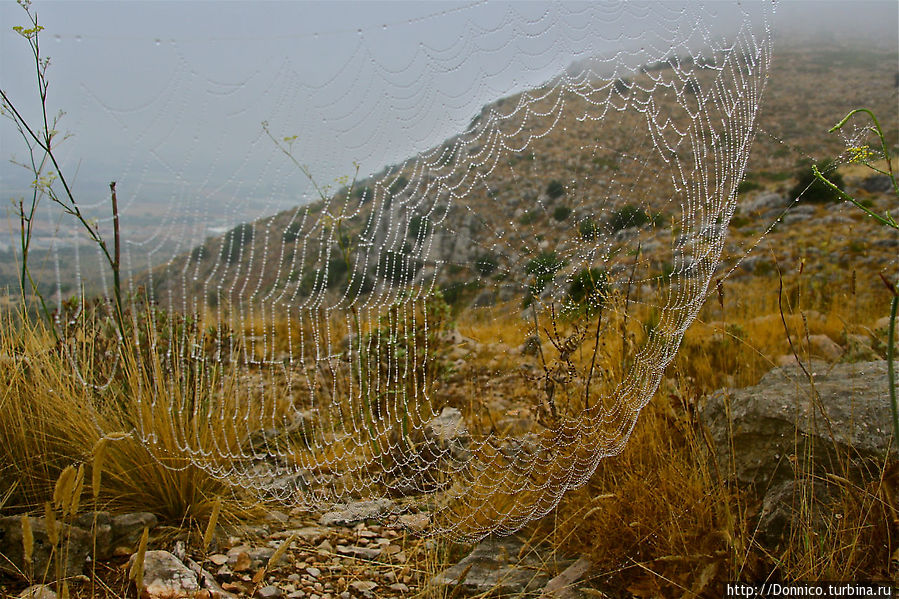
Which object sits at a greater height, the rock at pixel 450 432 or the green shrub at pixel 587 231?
the green shrub at pixel 587 231

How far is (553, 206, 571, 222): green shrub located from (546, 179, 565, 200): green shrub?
208 millimetres

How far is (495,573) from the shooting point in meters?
2.75

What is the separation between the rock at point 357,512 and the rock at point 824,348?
11.2 ft

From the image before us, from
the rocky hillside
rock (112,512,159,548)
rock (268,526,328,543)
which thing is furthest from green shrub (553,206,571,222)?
rock (112,512,159,548)

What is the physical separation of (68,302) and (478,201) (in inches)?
101

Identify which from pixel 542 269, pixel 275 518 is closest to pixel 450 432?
pixel 275 518

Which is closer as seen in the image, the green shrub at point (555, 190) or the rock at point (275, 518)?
the green shrub at point (555, 190)

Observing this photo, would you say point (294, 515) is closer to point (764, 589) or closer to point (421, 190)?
point (421, 190)

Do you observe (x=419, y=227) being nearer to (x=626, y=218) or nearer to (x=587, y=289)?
(x=587, y=289)

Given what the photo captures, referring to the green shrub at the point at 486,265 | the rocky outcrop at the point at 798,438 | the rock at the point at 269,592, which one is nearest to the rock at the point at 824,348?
the rocky outcrop at the point at 798,438

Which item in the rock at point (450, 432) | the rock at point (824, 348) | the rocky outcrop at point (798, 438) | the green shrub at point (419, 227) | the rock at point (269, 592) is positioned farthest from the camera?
the rock at point (824, 348)

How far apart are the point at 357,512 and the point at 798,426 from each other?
2083 millimetres

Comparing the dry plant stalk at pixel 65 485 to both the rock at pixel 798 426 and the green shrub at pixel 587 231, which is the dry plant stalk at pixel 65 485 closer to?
the green shrub at pixel 587 231

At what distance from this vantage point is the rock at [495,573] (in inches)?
104
